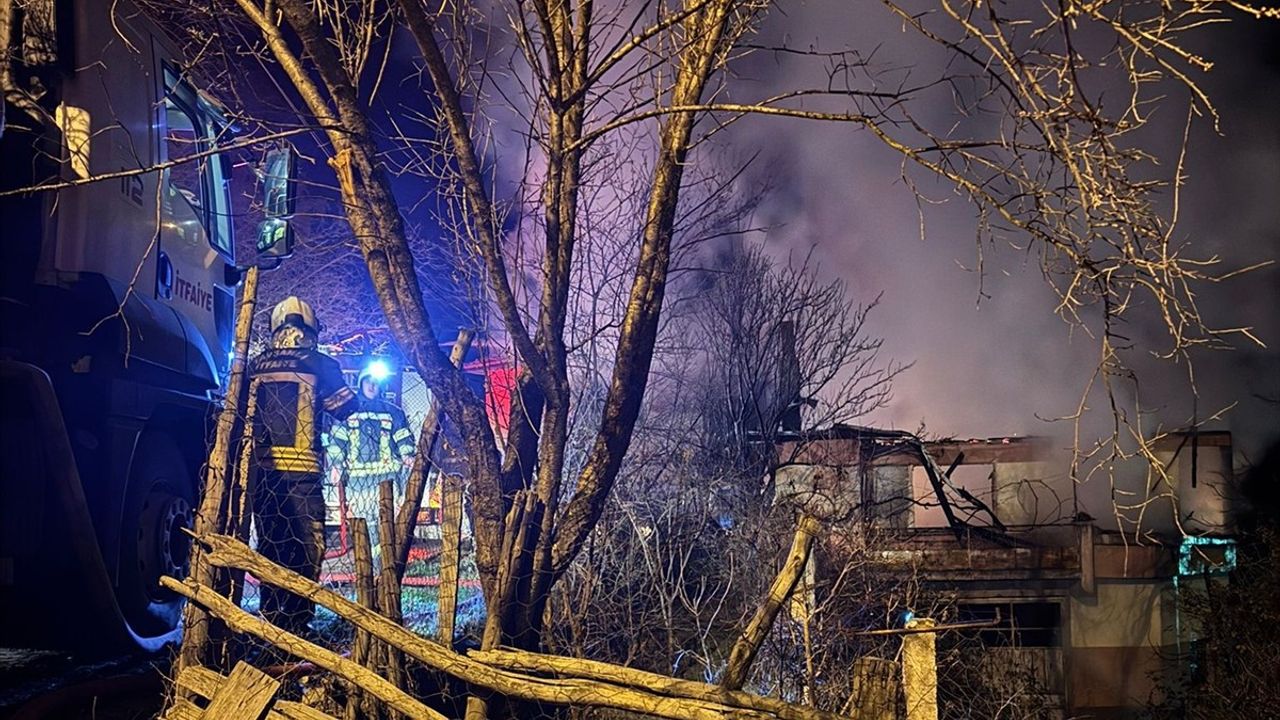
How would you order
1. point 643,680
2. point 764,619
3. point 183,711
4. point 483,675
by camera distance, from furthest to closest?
point 183,711 < point 483,675 < point 643,680 < point 764,619

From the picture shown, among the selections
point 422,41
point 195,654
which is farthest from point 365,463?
point 422,41

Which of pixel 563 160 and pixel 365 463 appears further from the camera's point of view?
pixel 365 463

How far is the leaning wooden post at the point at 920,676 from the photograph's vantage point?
416cm

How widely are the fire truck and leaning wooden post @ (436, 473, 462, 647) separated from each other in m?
1.97

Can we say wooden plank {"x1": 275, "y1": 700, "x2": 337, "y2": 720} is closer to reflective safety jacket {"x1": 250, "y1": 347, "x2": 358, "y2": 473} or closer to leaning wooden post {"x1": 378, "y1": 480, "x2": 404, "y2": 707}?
leaning wooden post {"x1": 378, "y1": 480, "x2": 404, "y2": 707}

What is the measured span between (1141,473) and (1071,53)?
10495 millimetres

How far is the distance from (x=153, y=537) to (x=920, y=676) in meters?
4.91

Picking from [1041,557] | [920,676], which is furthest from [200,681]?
[1041,557]

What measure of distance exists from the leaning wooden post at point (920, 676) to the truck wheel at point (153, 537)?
4.67 m

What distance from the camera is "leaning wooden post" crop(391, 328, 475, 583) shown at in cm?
509

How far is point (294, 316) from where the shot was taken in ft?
24.7

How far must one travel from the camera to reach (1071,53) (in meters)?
3.15

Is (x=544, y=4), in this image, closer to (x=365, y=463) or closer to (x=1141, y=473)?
(x=365, y=463)

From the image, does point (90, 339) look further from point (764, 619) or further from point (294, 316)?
point (764, 619)
